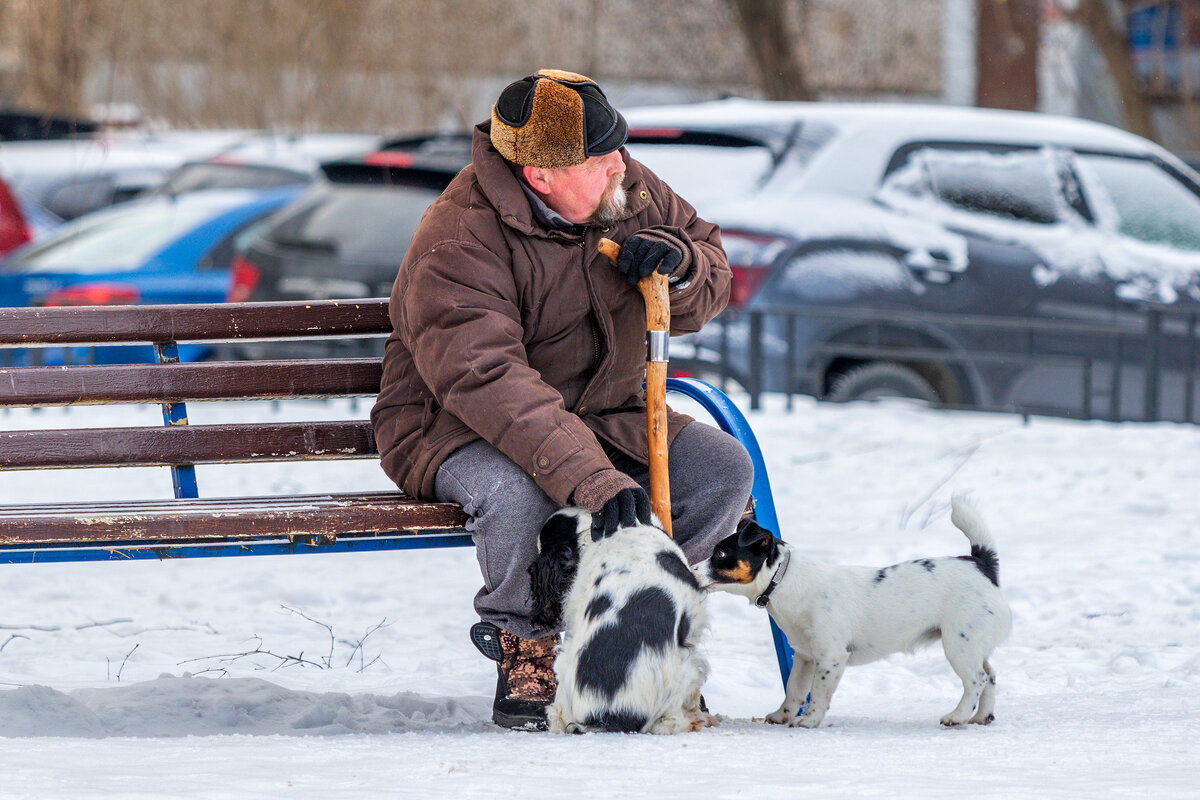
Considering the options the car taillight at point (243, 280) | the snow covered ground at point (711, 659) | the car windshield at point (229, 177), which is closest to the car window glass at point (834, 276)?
the snow covered ground at point (711, 659)

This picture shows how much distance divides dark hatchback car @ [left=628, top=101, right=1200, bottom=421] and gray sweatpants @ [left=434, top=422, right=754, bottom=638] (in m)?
3.21

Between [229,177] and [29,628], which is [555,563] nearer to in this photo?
[29,628]

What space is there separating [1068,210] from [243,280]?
Answer: 14.0 feet

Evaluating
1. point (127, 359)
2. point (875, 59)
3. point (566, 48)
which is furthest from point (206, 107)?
point (127, 359)

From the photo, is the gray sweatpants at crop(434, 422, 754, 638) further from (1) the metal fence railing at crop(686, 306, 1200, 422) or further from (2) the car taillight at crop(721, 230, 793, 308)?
(1) the metal fence railing at crop(686, 306, 1200, 422)

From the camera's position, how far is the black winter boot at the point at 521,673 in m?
3.18

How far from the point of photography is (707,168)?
21.8 ft

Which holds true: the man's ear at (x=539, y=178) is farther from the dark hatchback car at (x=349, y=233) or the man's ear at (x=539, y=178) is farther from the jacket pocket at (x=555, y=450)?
the dark hatchback car at (x=349, y=233)

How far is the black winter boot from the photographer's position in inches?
125

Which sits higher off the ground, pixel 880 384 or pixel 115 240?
pixel 115 240

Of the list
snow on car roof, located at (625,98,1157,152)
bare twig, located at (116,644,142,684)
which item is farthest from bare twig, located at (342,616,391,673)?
snow on car roof, located at (625,98,1157,152)

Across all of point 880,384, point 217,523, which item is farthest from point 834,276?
point 217,523

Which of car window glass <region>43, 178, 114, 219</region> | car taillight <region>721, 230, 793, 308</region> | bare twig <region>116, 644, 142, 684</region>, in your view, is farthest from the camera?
car window glass <region>43, 178, 114, 219</region>

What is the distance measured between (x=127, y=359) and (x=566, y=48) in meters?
12.7
